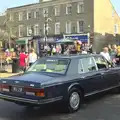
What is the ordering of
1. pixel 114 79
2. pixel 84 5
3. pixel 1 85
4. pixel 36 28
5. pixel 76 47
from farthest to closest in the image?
1. pixel 36 28
2. pixel 84 5
3. pixel 76 47
4. pixel 114 79
5. pixel 1 85

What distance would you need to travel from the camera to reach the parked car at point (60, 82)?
318 inches

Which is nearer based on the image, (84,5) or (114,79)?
(114,79)

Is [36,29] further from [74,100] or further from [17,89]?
[17,89]

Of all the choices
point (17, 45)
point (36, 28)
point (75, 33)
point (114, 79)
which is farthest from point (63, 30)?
point (114, 79)

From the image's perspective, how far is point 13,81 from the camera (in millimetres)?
8516

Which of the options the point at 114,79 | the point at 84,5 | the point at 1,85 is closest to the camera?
the point at 1,85

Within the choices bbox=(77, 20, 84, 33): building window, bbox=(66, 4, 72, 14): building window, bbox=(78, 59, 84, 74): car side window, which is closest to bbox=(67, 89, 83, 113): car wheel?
bbox=(78, 59, 84, 74): car side window

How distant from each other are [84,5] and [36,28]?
10.1 metres

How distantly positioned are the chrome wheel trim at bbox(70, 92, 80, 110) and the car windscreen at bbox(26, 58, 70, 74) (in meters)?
0.66

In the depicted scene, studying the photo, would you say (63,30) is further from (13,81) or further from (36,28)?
(13,81)

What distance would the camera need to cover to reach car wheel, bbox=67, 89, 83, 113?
341 inches

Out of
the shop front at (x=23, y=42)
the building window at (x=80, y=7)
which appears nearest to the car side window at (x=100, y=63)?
the building window at (x=80, y=7)

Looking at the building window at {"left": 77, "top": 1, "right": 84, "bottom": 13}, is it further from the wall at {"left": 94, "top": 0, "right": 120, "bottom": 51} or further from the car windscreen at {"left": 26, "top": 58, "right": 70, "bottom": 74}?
the car windscreen at {"left": 26, "top": 58, "right": 70, "bottom": 74}

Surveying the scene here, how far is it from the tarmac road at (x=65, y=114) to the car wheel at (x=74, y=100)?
0.51 ft
